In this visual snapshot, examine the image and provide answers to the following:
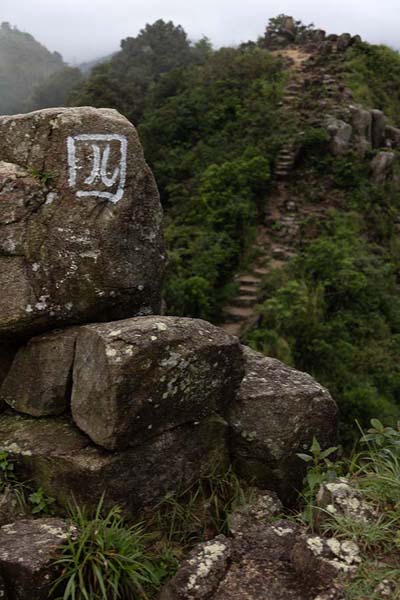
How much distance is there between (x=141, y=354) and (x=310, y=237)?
402 inches

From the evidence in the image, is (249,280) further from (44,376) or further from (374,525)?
(374,525)

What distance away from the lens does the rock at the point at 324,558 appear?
223 centimetres

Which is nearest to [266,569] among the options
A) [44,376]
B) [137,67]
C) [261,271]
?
[44,376]

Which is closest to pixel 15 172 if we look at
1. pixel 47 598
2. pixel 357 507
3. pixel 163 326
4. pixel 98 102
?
pixel 163 326

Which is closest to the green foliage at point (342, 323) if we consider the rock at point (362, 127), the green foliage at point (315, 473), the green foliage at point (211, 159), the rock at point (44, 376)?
the green foliage at point (211, 159)

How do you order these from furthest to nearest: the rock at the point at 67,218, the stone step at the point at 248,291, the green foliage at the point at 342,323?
the stone step at the point at 248,291, the green foliage at the point at 342,323, the rock at the point at 67,218

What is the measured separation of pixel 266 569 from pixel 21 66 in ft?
159

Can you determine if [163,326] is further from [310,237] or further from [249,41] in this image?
[249,41]

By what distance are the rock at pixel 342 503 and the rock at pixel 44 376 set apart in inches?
58.6

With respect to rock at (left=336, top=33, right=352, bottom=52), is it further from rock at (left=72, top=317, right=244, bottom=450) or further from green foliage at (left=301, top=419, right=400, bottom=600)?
green foliage at (left=301, top=419, right=400, bottom=600)

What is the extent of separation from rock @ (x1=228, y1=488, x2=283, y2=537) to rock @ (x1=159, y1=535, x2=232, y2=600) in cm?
26

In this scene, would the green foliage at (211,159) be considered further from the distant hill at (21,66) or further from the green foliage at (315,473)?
the distant hill at (21,66)

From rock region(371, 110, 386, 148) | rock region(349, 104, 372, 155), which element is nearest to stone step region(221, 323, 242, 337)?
rock region(349, 104, 372, 155)

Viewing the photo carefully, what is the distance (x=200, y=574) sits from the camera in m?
2.40
